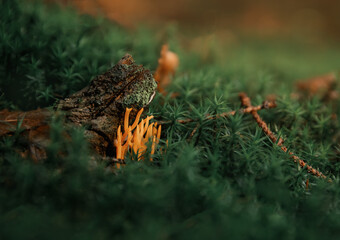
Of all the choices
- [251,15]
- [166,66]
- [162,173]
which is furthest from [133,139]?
[251,15]

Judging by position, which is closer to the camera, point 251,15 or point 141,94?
point 141,94

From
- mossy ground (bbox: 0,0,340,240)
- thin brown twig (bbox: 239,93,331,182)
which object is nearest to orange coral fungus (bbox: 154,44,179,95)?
mossy ground (bbox: 0,0,340,240)

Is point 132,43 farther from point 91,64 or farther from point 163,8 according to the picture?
point 163,8

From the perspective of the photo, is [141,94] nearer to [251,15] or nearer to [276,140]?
[276,140]

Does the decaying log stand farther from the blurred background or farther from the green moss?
the blurred background

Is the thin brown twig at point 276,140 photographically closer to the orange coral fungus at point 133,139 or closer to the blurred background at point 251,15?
the orange coral fungus at point 133,139

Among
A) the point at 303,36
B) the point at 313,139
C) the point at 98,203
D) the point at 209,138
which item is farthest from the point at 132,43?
the point at 303,36
